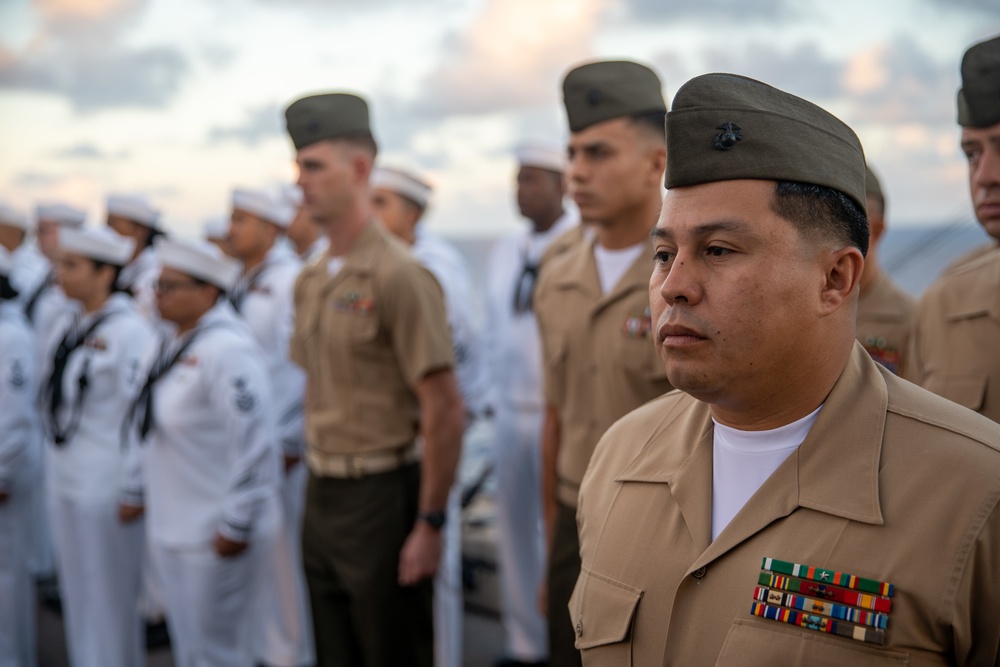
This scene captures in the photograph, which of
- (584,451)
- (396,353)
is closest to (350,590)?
(396,353)

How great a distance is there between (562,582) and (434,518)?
2.07 feet

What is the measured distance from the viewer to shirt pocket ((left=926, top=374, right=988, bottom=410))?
223 cm

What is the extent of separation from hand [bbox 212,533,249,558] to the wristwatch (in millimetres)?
835

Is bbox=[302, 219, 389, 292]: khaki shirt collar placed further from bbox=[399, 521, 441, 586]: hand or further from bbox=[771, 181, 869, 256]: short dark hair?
bbox=[771, 181, 869, 256]: short dark hair

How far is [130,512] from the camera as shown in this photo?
4277 mm

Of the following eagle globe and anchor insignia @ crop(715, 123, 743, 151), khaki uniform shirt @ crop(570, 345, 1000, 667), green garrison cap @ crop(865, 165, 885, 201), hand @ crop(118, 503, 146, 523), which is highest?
green garrison cap @ crop(865, 165, 885, 201)

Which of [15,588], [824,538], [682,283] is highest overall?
[682,283]

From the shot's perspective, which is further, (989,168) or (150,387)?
(150,387)

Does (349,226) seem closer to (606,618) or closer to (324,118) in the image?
(324,118)

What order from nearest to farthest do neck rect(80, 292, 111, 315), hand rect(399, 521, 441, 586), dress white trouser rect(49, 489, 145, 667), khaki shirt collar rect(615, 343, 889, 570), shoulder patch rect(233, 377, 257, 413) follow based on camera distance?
1. khaki shirt collar rect(615, 343, 889, 570)
2. hand rect(399, 521, 441, 586)
3. shoulder patch rect(233, 377, 257, 413)
4. dress white trouser rect(49, 489, 145, 667)
5. neck rect(80, 292, 111, 315)

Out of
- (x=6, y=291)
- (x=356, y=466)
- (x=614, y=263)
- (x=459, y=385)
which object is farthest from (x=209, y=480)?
(x=6, y=291)

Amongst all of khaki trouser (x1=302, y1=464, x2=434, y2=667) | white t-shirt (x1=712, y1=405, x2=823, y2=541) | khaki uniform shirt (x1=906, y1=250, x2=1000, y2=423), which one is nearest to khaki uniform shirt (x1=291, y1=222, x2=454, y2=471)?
khaki trouser (x1=302, y1=464, x2=434, y2=667)

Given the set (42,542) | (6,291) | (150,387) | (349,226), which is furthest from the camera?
(42,542)

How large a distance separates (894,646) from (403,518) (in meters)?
2.40
